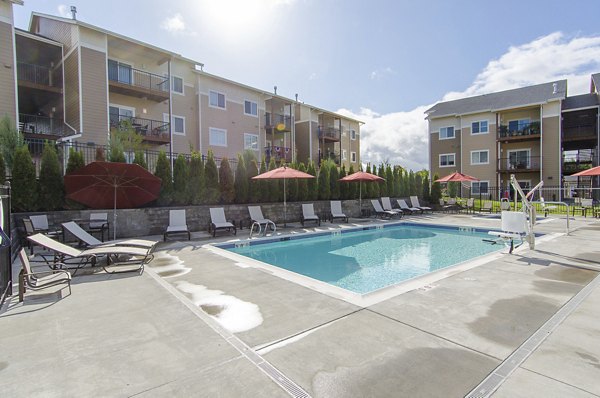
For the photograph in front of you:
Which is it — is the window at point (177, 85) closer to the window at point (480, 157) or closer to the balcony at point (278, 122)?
the balcony at point (278, 122)

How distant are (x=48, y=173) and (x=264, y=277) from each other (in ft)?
28.8

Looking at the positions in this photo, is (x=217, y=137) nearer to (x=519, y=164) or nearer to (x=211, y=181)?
(x=211, y=181)

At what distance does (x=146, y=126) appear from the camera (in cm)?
1967

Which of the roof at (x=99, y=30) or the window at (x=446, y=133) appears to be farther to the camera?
the window at (x=446, y=133)

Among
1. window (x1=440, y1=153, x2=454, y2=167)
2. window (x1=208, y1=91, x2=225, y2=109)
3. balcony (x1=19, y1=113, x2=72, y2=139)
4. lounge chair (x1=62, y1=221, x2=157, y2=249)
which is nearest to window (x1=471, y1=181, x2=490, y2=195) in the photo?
window (x1=440, y1=153, x2=454, y2=167)

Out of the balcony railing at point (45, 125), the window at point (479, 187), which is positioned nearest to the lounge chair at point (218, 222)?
the balcony railing at point (45, 125)

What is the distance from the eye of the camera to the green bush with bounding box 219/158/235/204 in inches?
525

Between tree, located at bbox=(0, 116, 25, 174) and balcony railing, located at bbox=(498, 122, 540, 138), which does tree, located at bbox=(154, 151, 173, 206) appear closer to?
tree, located at bbox=(0, 116, 25, 174)

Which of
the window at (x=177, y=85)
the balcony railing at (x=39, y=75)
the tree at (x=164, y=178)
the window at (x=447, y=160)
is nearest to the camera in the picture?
the tree at (x=164, y=178)

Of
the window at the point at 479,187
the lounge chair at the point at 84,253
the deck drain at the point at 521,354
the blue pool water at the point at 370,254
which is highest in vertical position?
the window at the point at 479,187

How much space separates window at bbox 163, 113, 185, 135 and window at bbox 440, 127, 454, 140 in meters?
26.2

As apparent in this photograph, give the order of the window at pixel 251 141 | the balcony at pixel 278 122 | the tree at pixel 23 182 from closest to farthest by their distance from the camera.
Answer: the tree at pixel 23 182 → the window at pixel 251 141 → the balcony at pixel 278 122

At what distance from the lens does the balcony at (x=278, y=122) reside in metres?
27.3

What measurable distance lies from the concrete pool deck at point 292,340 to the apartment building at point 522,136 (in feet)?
91.6
